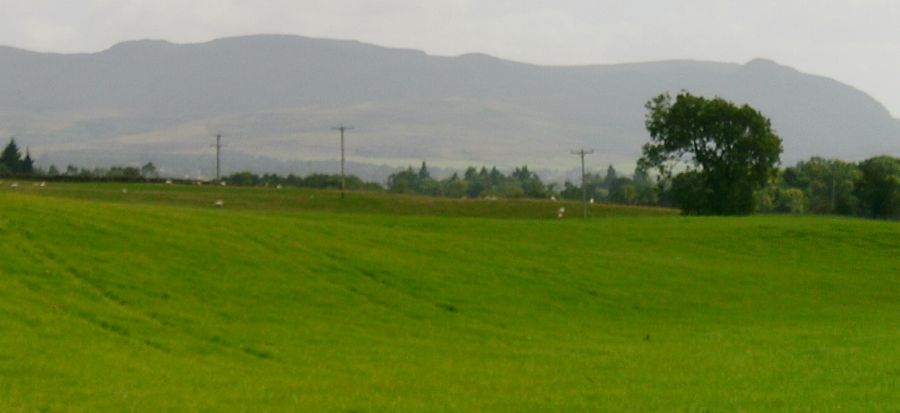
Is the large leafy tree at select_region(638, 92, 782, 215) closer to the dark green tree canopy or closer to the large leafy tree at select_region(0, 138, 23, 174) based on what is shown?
A: the dark green tree canopy

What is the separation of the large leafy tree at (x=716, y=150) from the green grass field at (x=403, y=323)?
4992 centimetres

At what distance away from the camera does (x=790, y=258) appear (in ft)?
192

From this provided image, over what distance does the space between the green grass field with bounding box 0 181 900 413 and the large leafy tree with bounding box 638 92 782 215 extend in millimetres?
49919

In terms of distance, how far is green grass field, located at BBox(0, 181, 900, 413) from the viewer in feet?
57.0

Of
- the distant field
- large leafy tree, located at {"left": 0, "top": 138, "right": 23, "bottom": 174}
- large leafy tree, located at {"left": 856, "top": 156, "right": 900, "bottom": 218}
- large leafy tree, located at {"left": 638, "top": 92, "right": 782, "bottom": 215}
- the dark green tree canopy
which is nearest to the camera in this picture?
the distant field

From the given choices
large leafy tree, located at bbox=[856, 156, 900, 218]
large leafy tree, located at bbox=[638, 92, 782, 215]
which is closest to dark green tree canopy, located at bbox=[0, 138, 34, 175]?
large leafy tree, located at bbox=[638, 92, 782, 215]

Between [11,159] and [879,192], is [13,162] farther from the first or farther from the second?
[879,192]

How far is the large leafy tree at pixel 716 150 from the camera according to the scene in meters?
107

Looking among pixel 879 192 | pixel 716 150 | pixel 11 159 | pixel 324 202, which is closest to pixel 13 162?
pixel 11 159

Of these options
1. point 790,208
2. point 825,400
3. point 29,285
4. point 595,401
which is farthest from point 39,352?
point 790,208

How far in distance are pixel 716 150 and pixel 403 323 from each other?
276 feet

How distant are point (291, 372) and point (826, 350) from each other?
11.6 m

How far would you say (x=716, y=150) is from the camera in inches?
4301

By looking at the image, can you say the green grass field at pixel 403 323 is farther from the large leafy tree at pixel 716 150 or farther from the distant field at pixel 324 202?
the distant field at pixel 324 202
